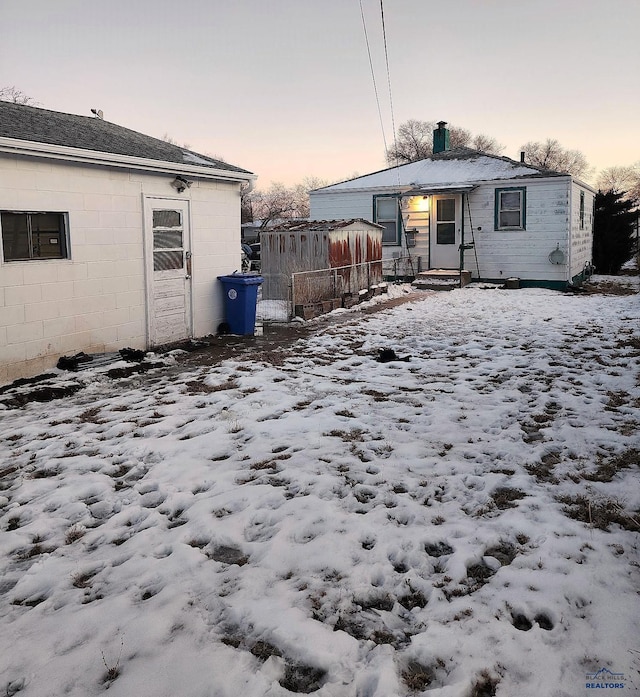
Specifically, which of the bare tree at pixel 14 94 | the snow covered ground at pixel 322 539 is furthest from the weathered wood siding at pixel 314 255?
the bare tree at pixel 14 94

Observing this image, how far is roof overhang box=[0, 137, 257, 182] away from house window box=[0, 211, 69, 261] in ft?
2.43

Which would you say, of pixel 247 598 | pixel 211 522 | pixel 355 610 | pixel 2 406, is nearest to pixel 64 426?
pixel 2 406

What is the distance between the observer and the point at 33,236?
22.9 feet

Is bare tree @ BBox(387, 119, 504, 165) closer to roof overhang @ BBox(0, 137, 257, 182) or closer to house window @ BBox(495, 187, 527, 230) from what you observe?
house window @ BBox(495, 187, 527, 230)

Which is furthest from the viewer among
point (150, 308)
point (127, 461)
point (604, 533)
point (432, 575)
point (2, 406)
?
point (150, 308)

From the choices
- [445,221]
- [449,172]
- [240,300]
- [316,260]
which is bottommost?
[240,300]

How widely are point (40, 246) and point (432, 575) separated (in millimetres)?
6334

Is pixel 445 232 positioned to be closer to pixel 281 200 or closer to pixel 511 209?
pixel 511 209

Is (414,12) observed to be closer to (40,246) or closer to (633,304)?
(633,304)

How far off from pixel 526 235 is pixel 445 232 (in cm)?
257

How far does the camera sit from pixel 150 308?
8.77m

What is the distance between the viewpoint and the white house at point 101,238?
6758 millimetres

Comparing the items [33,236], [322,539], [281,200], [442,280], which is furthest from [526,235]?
[281,200]

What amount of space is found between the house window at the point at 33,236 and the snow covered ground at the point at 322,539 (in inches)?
73.1
